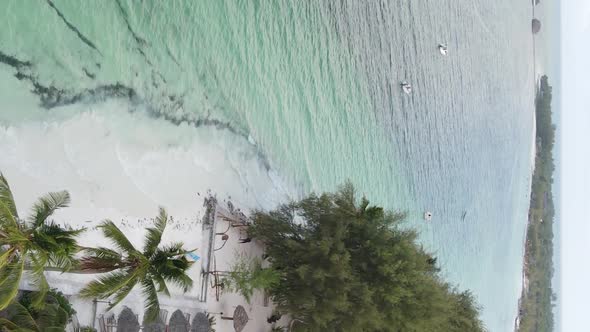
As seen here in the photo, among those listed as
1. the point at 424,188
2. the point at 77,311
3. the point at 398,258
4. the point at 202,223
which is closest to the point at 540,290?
the point at 424,188

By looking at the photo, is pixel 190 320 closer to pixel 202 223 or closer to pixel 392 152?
pixel 202 223

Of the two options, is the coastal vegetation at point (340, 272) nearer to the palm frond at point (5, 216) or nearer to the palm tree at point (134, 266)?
the palm tree at point (134, 266)

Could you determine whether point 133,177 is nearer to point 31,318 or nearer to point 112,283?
point 31,318

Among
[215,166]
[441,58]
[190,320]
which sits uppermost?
[441,58]

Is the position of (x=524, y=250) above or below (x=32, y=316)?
above

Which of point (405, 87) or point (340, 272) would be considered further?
point (405, 87)

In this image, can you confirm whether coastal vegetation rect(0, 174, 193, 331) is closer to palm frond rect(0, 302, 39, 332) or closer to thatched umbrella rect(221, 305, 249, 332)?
palm frond rect(0, 302, 39, 332)

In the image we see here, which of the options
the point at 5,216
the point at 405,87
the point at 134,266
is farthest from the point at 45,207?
the point at 405,87
